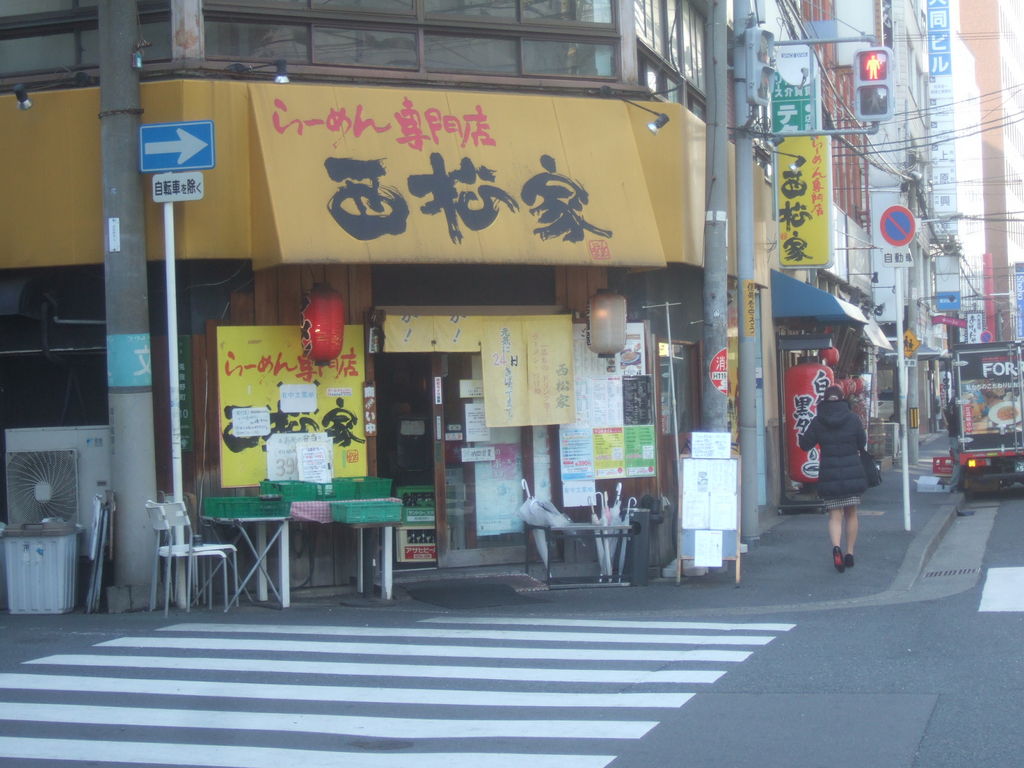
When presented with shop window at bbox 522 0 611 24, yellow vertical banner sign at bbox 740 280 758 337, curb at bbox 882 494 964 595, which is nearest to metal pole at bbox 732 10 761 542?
yellow vertical banner sign at bbox 740 280 758 337

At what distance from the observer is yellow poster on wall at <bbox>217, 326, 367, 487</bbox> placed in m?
11.6

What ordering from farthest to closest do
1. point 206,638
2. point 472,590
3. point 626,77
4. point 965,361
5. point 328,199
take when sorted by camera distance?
point 965,361
point 626,77
point 472,590
point 328,199
point 206,638

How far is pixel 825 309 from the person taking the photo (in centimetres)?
1916

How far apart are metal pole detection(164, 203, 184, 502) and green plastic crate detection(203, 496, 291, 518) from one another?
0.38 m

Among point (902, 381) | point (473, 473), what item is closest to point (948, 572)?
point (902, 381)

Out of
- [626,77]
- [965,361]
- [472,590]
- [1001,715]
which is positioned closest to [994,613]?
[1001,715]

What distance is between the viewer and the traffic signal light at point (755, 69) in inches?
555

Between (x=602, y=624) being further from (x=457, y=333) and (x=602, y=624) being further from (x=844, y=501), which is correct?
(x=844, y=501)

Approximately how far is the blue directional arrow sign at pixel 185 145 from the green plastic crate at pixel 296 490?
2.99 meters

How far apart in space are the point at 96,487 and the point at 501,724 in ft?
20.5

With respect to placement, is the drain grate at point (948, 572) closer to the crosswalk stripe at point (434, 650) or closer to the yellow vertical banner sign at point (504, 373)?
the yellow vertical banner sign at point (504, 373)

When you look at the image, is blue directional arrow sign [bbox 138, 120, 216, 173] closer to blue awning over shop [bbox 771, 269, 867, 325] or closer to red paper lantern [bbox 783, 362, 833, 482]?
blue awning over shop [bbox 771, 269, 867, 325]

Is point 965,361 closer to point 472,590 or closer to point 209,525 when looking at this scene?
point 472,590

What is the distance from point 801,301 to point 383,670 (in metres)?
12.7
